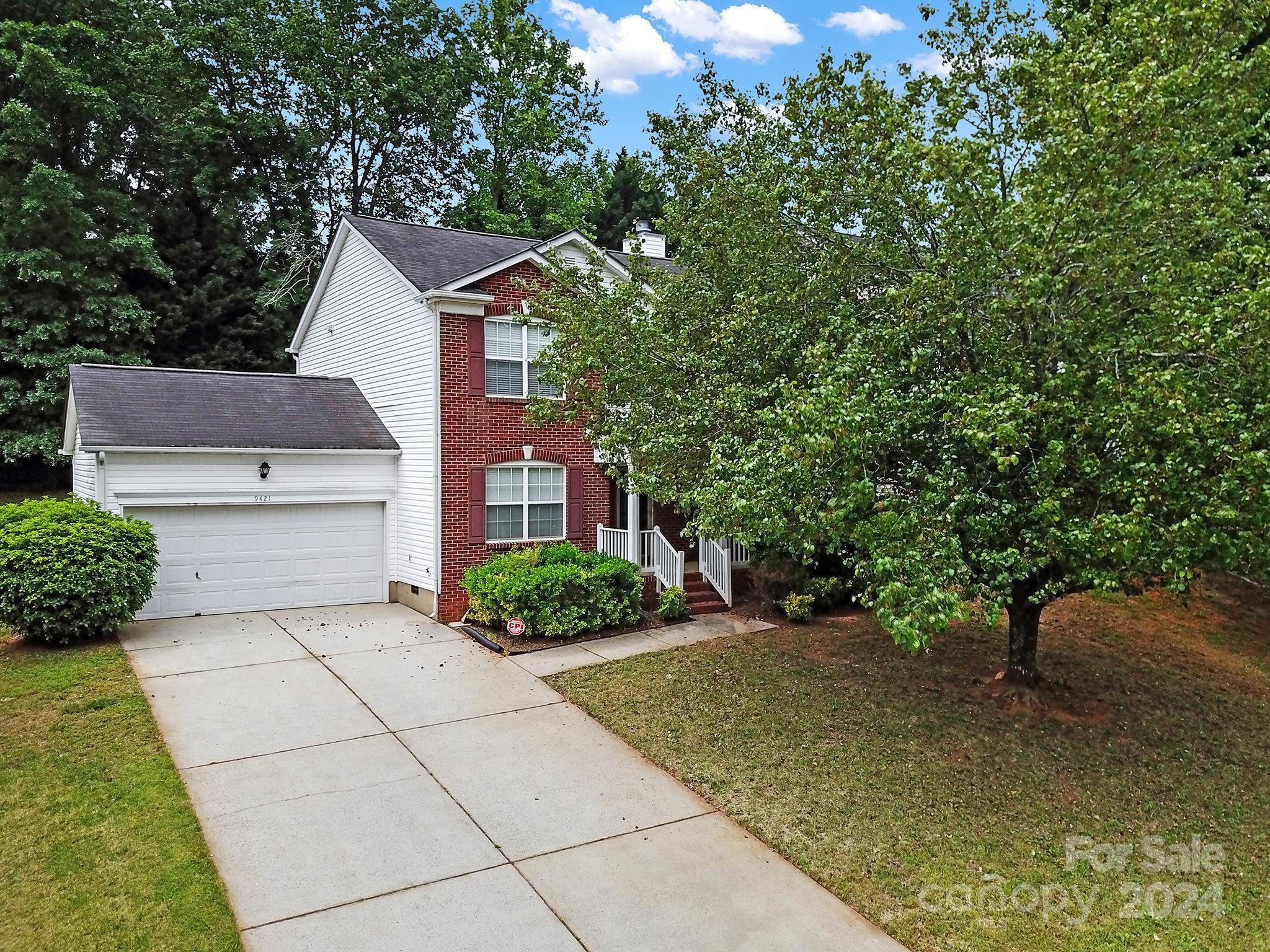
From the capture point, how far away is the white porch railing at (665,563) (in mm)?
14008

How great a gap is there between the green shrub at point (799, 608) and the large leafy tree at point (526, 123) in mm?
17838

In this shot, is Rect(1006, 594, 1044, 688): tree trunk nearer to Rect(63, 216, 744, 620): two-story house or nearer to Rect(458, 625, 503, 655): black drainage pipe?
Rect(63, 216, 744, 620): two-story house

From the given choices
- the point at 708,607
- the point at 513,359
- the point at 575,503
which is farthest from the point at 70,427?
the point at 708,607

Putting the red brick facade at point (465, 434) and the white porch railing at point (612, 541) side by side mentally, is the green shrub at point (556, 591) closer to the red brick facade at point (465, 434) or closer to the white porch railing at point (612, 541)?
the red brick facade at point (465, 434)

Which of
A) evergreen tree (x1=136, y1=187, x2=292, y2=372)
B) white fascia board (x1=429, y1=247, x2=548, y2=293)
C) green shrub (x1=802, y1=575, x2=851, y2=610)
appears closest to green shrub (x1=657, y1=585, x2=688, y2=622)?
green shrub (x1=802, y1=575, x2=851, y2=610)

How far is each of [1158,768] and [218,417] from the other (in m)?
13.8

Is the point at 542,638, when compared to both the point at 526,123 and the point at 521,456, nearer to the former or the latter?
the point at 521,456

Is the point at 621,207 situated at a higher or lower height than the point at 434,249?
higher

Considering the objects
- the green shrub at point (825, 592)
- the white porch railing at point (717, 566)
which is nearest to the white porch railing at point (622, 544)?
the white porch railing at point (717, 566)

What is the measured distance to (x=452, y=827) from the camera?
6.30 meters

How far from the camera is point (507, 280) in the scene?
45.6 feet

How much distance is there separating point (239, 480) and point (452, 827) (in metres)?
8.89

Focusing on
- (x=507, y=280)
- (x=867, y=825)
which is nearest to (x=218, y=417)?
(x=507, y=280)

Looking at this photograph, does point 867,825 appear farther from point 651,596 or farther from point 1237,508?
point 651,596
